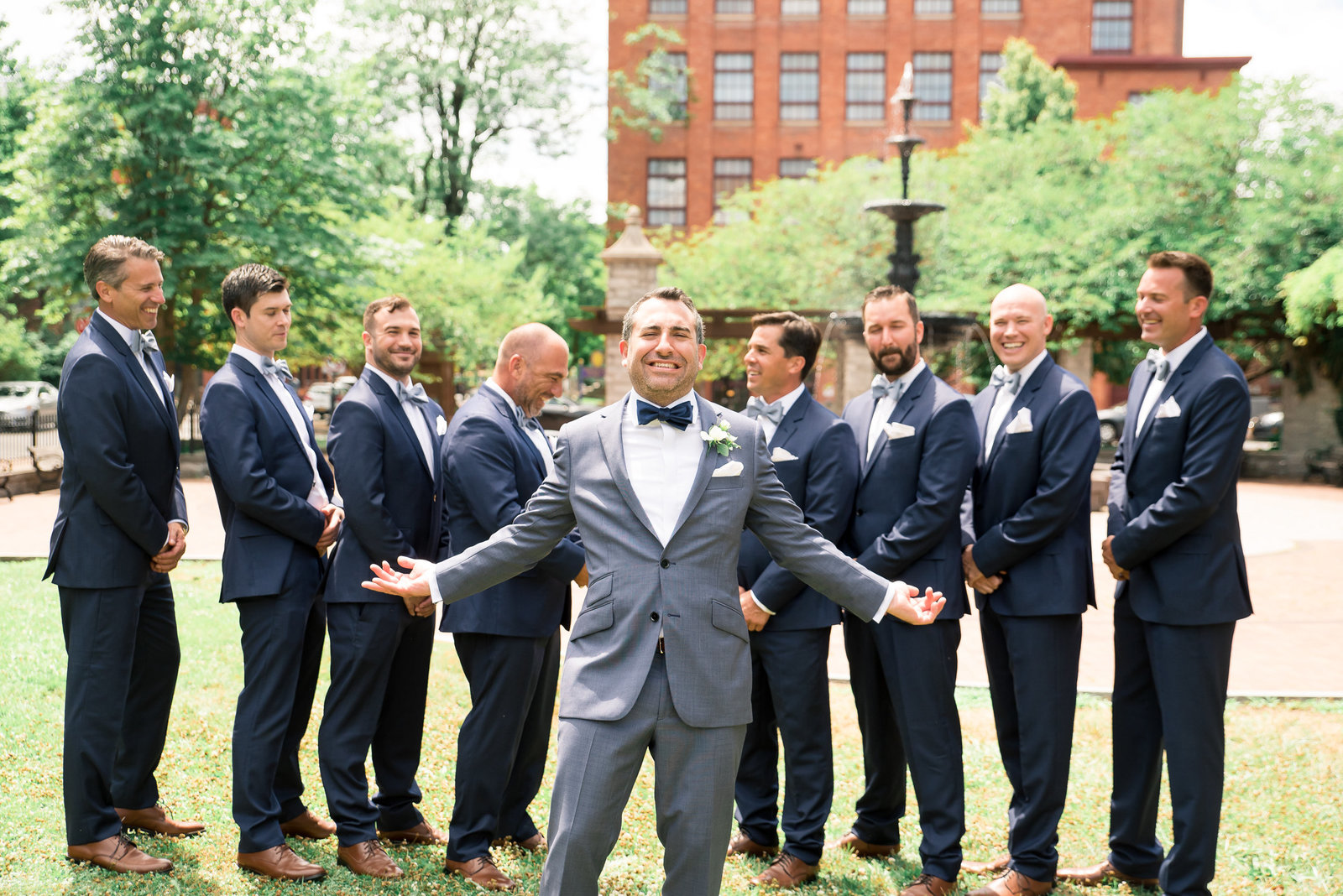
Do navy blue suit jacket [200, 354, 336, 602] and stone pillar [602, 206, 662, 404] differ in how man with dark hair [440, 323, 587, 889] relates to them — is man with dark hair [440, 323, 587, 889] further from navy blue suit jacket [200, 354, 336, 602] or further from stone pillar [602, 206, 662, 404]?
stone pillar [602, 206, 662, 404]

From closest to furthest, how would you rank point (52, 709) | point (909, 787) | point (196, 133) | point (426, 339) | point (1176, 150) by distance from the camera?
point (909, 787), point (52, 709), point (196, 133), point (1176, 150), point (426, 339)

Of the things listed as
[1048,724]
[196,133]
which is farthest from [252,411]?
[196,133]

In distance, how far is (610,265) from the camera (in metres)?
24.0

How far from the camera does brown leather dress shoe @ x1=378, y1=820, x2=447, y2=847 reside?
519 cm

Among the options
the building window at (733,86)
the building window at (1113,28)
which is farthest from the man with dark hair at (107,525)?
the building window at (1113,28)

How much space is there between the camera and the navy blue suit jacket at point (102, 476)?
462 cm

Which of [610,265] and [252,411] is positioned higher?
[610,265]

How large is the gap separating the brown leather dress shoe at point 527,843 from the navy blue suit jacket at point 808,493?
1.46 metres

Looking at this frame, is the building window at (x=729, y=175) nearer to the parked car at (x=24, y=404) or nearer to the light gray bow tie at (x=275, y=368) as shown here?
the parked car at (x=24, y=404)

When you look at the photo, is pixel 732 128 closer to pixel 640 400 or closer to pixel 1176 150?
pixel 1176 150

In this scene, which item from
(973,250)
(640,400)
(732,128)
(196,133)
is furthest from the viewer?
(732,128)

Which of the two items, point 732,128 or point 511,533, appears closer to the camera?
point 511,533

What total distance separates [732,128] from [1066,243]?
26.6 m

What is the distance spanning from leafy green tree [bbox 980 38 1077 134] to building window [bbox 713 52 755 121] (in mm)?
13265
